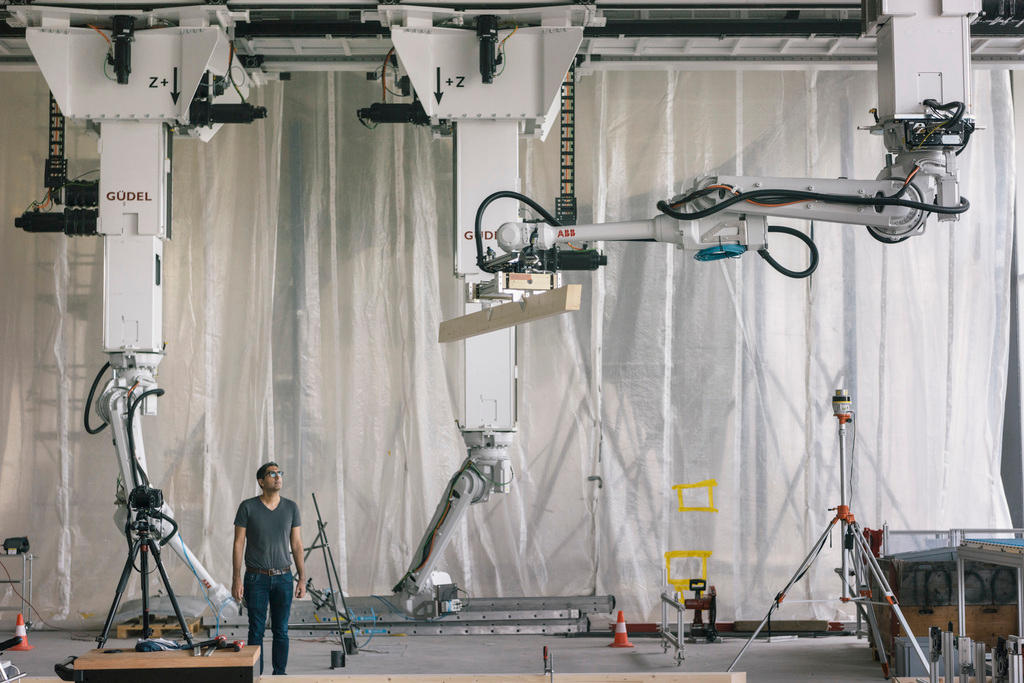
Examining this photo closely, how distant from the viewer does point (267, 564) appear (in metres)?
6.72

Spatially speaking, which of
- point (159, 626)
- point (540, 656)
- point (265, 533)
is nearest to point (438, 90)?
point (265, 533)

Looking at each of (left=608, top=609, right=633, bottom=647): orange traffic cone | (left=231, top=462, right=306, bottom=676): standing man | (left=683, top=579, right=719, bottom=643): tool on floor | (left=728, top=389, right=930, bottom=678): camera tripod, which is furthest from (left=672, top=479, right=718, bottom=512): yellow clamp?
(left=231, top=462, right=306, bottom=676): standing man

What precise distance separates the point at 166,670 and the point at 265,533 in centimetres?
177

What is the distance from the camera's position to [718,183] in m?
5.16

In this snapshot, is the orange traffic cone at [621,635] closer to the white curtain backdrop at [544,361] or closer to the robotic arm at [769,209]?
the white curtain backdrop at [544,361]

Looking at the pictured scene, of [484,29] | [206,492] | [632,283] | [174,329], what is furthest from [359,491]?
[484,29]

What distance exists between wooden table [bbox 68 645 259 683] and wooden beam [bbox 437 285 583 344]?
73.0 inches

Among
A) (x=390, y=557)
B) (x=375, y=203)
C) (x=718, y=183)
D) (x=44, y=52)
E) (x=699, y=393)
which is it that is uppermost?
(x=44, y=52)

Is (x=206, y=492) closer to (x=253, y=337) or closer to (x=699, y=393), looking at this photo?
(x=253, y=337)

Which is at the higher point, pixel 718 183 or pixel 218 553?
pixel 718 183

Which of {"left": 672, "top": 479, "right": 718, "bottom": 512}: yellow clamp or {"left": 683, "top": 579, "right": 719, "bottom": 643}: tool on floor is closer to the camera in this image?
{"left": 683, "top": 579, "right": 719, "bottom": 643}: tool on floor

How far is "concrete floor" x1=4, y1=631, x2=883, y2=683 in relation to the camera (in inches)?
288

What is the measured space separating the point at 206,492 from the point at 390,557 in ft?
5.21

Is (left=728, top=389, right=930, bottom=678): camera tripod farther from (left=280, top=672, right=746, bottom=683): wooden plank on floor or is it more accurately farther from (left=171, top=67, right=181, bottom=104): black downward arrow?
(left=171, top=67, right=181, bottom=104): black downward arrow
